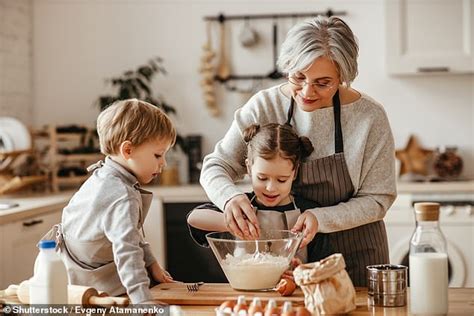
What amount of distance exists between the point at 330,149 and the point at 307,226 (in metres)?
0.31

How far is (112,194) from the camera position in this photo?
1.74m

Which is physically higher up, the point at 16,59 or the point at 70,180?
the point at 16,59

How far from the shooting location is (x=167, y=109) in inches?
181

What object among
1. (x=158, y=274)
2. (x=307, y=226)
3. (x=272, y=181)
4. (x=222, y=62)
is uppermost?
(x=222, y=62)

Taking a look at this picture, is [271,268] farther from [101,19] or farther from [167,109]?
[101,19]

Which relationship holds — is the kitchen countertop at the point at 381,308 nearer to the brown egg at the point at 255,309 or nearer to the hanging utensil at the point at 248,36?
the brown egg at the point at 255,309

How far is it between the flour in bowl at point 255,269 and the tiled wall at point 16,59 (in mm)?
3038

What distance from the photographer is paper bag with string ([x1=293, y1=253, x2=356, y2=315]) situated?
1.55 metres

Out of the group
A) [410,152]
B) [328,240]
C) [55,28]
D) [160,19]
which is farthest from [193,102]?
[328,240]

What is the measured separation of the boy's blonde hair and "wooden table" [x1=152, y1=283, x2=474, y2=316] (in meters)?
0.37

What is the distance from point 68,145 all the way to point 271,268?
10.8ft

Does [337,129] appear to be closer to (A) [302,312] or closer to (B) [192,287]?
(B) [192,287]

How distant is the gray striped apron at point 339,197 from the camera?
2119 millimetres

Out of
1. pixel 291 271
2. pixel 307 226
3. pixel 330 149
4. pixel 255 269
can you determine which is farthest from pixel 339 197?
pixel 255 269
